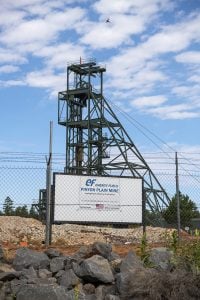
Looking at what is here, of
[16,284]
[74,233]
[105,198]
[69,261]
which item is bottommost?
[16,284]

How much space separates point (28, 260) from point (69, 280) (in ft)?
3.57

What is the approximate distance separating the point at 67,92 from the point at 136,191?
2996cm

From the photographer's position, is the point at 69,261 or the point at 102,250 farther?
the point at 102,250

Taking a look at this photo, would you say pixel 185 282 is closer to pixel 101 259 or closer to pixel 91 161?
pixel 101 259

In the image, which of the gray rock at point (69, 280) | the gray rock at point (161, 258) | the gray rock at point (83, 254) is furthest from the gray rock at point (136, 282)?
the gray rock at point (83, 254)

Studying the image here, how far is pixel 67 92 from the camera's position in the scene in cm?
5466

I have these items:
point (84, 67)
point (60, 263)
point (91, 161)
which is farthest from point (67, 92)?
point (60, 263)

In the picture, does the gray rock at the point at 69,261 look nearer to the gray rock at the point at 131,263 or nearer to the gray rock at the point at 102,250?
the gray rock at the point at 102,250

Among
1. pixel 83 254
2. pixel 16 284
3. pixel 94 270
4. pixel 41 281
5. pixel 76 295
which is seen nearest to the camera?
pixel 76 295

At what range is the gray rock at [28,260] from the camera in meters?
10.6

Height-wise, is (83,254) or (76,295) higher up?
(83,254)

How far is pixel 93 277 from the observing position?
9938 mm

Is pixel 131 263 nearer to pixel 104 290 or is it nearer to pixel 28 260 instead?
pixel 104 290

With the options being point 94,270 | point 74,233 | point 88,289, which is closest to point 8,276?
point 88,289
